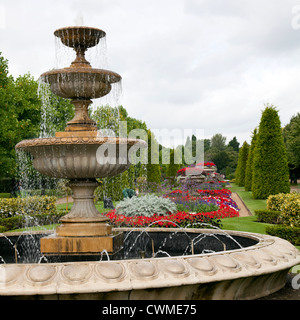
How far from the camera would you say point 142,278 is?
3656 millimetres

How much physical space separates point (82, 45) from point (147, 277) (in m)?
3.93

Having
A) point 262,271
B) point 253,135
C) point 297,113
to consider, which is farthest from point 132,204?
point 297,113

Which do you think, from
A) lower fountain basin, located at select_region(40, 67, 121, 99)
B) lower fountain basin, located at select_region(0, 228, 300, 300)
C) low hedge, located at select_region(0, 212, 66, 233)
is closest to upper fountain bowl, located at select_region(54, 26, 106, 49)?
lower fountain basin, located at select_region(40, 67, 121, 99)

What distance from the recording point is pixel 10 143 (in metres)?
22.8

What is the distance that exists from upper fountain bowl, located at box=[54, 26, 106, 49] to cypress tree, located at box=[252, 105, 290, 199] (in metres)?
17.4

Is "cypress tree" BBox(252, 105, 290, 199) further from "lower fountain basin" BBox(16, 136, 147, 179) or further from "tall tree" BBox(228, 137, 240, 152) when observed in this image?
"tall tree" BBox(228, 137, 240, 152)

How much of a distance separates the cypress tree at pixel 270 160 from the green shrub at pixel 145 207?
11.9m

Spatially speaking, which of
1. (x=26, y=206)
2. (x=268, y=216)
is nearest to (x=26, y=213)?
(x=26, y=206)

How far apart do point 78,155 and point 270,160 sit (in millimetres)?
18262

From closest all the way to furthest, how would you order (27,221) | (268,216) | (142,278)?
(142,278) < (268,216) < (27,221)

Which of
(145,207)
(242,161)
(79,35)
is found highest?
(79,35)

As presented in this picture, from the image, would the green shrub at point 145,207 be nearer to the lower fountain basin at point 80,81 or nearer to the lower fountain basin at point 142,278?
the lower fountain basin at point 80,81

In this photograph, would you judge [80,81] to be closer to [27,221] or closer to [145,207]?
[145,207]
